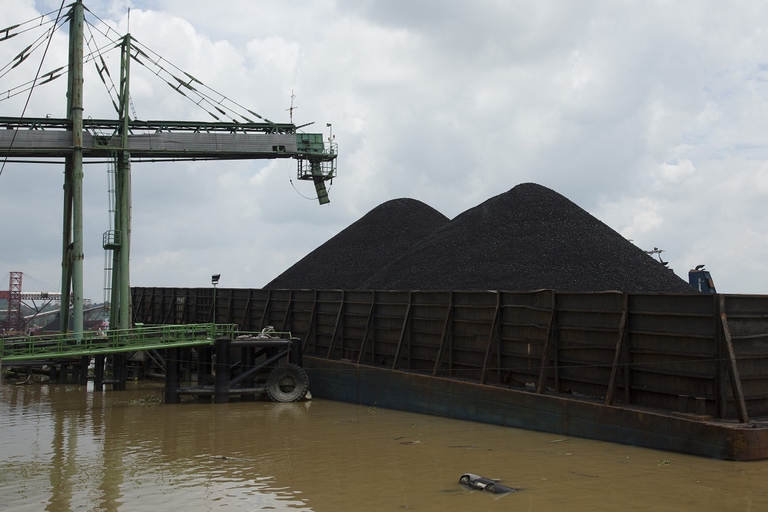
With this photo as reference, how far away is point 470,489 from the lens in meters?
10.2

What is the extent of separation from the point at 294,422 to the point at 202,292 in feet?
65.3

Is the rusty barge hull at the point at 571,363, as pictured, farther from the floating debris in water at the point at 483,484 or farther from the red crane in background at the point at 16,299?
the red crane in background at the point at 16,299

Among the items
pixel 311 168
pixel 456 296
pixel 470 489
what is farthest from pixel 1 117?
pixel 470 489

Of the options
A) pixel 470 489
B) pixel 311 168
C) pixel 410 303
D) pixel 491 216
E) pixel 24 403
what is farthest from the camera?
pixel 491 216

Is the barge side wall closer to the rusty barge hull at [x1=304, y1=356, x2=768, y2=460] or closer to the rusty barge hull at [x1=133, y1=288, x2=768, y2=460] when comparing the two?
the rusty barge hull at [x1=133, y1=288, x2=768, y2=460]

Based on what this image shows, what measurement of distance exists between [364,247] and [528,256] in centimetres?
1501

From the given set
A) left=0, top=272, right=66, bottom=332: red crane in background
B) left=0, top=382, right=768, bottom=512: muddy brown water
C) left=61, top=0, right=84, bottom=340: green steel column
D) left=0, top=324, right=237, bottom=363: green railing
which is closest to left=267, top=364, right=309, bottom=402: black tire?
left=0, top=324, right=237, bottom=363: green railing

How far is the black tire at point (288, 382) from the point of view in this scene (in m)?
21.9

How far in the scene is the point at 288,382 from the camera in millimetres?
22078

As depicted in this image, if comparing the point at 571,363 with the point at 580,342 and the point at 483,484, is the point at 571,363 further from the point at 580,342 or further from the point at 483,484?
the point at 483,484

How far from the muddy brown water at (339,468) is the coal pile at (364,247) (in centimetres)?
2169

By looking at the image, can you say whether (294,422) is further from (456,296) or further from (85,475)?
(85,475)

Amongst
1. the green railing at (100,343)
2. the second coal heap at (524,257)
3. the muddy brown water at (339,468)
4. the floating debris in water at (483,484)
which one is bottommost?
the muddy brown water at (339,468)

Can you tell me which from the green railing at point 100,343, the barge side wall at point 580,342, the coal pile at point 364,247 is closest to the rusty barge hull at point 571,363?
the barge side wall at point 580,342
